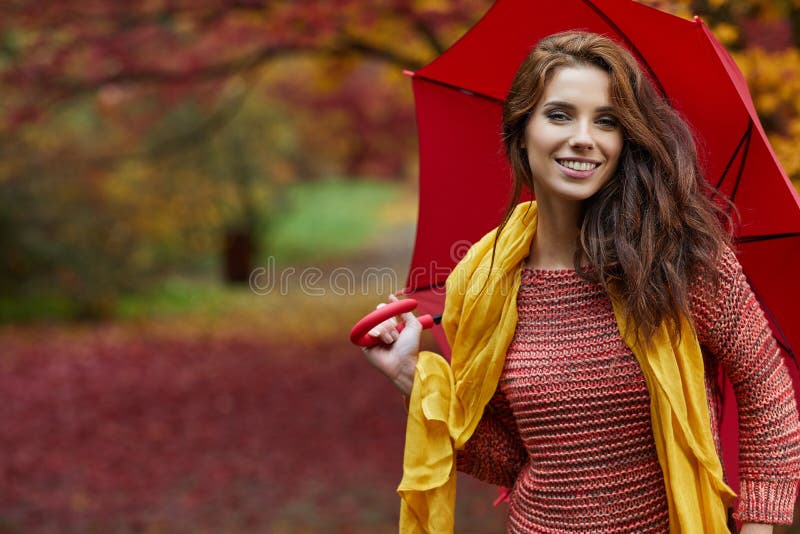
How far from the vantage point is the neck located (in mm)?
2018

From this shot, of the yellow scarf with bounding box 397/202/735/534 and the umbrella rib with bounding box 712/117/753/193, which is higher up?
the umbrella rib with bounding box 712/117/753/193

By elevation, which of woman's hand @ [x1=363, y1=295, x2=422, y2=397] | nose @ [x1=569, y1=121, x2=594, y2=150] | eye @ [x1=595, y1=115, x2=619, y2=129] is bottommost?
woman's hand @ [x1=363, y1=295, x2=422, y2=397]

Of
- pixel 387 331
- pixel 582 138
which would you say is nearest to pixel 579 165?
pixel 582 138

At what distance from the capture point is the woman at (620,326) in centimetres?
184

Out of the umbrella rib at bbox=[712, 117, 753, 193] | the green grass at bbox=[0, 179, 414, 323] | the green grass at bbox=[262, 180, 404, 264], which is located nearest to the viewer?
the umbrella rib at bbox=[712, 117, 753, 193]

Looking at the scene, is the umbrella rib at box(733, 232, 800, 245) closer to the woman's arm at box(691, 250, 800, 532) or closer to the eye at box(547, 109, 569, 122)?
the woman's arm at box(691, 250, 800, 532)

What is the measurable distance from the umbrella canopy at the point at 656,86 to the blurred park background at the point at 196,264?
96 millimetres

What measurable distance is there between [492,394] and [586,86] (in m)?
0.69

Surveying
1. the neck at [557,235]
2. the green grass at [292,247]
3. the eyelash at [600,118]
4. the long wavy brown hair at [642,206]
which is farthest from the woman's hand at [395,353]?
the green grass at [292,247]

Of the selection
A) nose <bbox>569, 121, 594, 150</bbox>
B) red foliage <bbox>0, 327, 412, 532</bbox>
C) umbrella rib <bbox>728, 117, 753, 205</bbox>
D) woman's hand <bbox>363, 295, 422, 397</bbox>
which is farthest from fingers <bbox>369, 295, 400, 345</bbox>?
red foliage <bbox>0, 327, 412, 532</bbox>

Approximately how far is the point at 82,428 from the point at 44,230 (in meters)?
5.52

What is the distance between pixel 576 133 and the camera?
6.16 feet

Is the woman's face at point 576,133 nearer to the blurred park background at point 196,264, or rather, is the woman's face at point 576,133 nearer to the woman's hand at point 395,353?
the blurred park background at point 196,264

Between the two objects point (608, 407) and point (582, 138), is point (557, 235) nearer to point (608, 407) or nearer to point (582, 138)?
point (582, 138)
